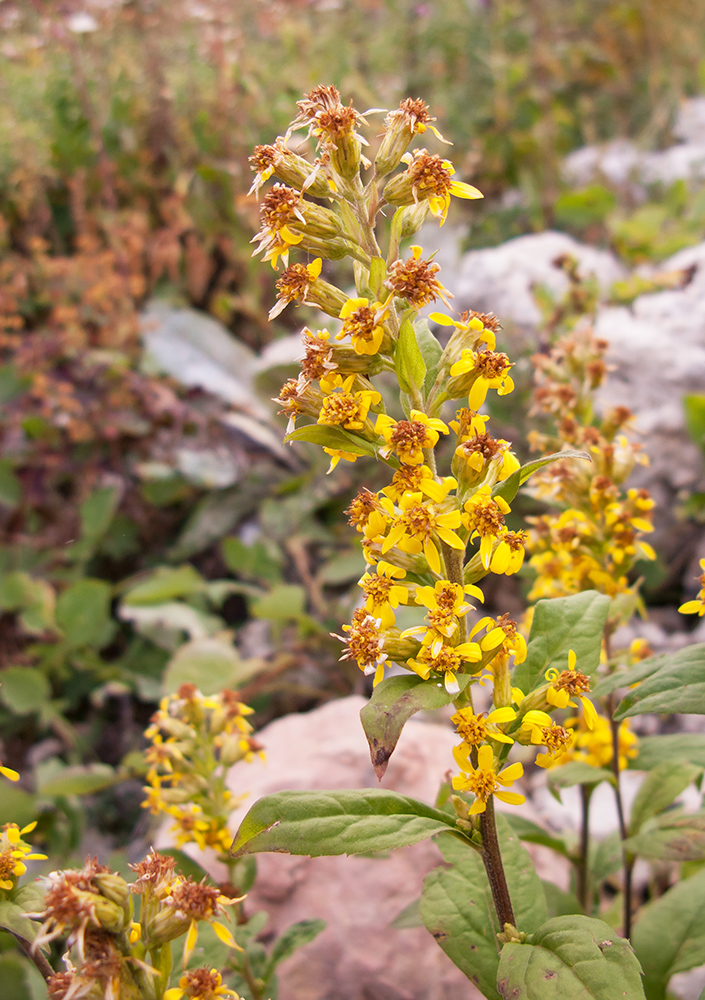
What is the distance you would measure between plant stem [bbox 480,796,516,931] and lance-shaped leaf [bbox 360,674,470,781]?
221mm

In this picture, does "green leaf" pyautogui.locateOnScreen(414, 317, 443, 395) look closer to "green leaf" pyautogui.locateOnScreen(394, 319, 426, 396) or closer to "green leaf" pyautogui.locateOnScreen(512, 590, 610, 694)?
"green leaf" pyautogui.locateOnScreen(394, 319, 426, 396)

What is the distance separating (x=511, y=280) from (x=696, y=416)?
1025 mm

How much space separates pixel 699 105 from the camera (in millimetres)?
5230

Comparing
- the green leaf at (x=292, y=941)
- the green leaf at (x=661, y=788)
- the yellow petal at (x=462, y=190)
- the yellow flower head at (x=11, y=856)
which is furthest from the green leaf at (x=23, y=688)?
the yellow petal at (x=462, y=190)

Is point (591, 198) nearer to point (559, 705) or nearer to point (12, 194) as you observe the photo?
point (12, 194)

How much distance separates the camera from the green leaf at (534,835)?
4.95 ft

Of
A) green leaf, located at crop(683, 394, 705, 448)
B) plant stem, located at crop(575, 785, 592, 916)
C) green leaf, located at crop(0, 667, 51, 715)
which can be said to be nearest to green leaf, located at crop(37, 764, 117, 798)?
green leaf, located at crop(0, 667, 51, 715)

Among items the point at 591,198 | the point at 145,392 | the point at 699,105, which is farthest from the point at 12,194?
the point at 699,105

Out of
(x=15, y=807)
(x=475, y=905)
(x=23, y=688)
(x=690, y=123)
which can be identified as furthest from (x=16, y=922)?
(x=690, y=123)

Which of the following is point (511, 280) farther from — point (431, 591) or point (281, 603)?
point (431, 591)

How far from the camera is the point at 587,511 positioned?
4.94ft

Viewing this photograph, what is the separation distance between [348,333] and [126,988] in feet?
2.63

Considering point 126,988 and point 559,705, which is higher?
point 559,705

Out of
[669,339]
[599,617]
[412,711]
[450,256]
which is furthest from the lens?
[450,256]
